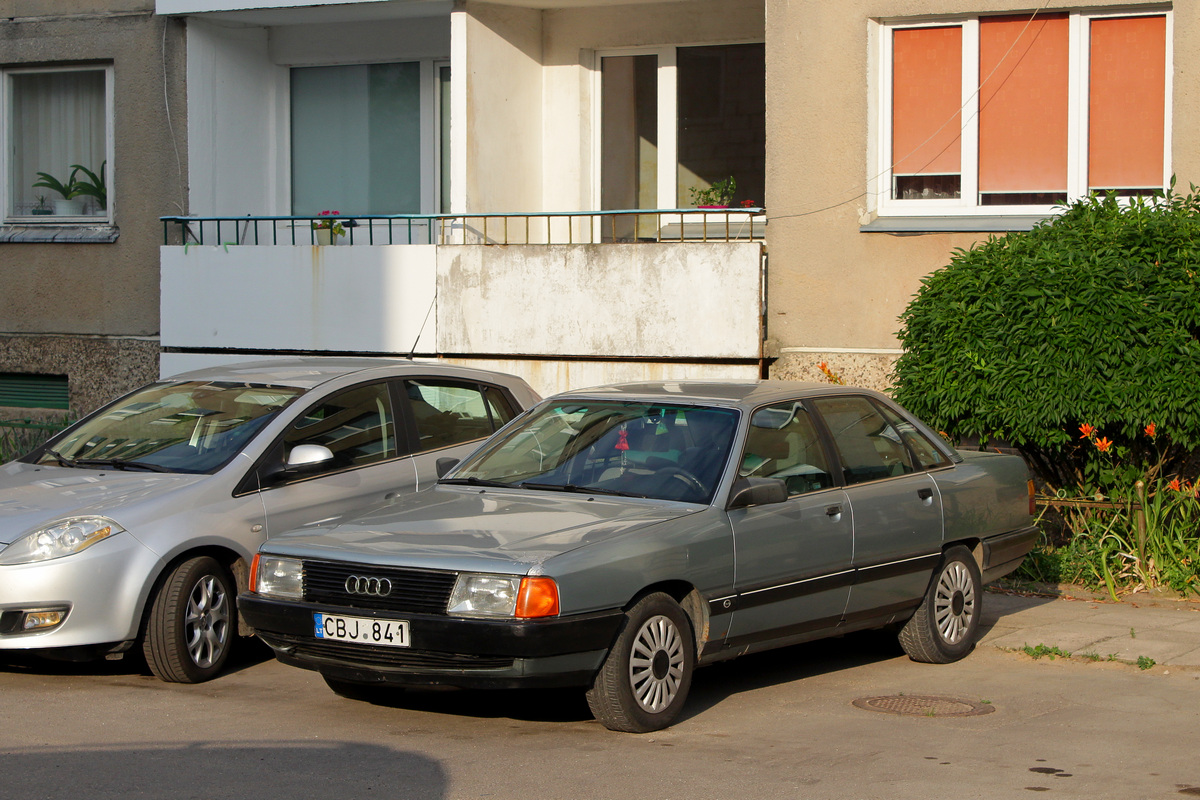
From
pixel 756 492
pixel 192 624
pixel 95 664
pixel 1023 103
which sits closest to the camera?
pixel 756 492

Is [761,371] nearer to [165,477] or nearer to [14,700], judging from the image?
[165,477]

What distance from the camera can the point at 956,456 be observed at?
8.10 metres

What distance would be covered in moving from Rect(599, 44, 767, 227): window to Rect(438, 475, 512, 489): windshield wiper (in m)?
7.41

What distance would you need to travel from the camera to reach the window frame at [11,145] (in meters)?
14.8

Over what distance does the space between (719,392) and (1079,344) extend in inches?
132

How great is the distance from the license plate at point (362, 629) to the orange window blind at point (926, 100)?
7665 mm

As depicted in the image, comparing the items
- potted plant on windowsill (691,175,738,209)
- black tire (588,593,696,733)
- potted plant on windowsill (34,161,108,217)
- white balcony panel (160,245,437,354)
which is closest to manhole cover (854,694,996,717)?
black tire (588,593,696,733)

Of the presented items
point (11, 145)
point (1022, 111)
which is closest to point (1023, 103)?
point (1022, 111)

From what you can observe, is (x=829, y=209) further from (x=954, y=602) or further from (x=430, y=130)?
(x=954, y=602)

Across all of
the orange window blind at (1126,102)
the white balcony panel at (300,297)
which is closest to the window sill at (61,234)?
the white balcony panel at (300,297)

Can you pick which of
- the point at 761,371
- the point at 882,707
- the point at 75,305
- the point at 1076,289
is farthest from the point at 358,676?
the point at 75,305

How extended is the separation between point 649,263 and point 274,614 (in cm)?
700

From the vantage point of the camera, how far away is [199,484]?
7.18 meters

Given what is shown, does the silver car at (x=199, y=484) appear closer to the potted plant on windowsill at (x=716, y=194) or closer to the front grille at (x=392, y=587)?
the front grille at (x=392, y=587)
